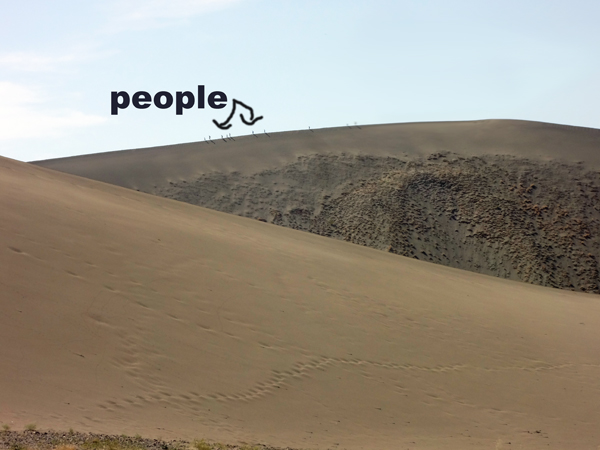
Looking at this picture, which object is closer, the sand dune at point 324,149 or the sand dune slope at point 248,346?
the sand dune slope at point 248,346

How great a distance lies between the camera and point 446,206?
109ft

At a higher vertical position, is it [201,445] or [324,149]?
[324,149]

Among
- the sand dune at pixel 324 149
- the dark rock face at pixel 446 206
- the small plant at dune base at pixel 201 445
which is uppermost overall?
the sand dune at pixel 324 149

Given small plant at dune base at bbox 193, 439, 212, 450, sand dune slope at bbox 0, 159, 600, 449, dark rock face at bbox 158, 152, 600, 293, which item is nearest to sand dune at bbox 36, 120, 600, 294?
dark rock face at bbox 158, 152, 600, 293

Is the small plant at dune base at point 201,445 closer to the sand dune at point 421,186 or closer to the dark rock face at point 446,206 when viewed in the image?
the sand dune at point 421,186

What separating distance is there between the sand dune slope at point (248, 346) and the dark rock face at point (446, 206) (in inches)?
471

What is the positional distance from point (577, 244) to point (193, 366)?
2492cm

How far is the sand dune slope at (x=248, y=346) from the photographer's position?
27.4 feet

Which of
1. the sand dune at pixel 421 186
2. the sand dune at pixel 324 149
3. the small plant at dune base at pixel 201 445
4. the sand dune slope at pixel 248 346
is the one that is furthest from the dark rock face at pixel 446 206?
the small plant at dune base at pixel 201 445

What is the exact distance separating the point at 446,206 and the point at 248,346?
24.0 m

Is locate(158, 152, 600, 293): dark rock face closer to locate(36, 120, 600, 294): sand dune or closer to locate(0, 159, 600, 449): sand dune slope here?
locate(36, 120, 600, 294): sand dune

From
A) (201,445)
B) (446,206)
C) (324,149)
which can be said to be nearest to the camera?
(201,445)

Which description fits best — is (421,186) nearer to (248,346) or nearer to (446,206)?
(446,206)

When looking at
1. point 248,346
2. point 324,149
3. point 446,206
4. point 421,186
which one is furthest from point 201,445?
point 324,149
